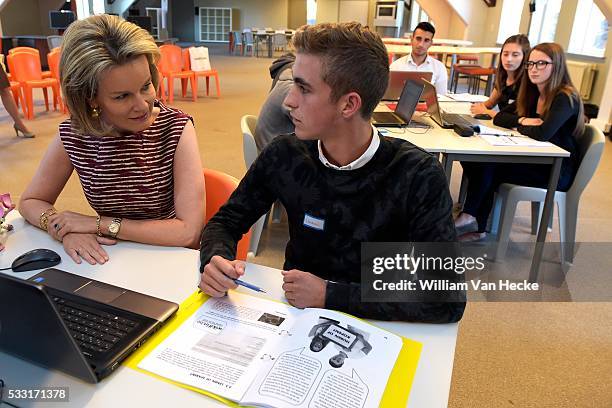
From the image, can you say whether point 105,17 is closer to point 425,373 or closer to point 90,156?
point 90,156

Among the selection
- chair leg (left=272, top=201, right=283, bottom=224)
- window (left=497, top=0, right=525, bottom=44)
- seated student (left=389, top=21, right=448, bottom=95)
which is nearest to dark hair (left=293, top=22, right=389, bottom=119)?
chair leg (left=272, top=201, right=283, bottom=224)

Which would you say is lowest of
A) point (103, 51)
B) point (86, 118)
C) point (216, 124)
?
point (216, 124)

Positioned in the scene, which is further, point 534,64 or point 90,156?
point 534,64

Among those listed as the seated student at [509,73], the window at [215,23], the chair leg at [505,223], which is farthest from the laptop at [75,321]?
the window at [215,23]

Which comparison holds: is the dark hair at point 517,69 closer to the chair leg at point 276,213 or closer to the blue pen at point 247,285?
the chair leg at point 276,213

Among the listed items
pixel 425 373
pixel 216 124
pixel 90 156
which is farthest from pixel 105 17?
pixel 216 124

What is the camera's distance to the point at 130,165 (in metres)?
1.40

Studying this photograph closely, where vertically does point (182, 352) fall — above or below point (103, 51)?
A: below

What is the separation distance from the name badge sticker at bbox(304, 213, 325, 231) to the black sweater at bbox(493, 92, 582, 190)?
6.41 ft

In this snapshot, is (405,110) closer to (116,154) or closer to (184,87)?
(116,154)

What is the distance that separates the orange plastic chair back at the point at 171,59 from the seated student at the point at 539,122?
5.27m

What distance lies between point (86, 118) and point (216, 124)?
4.71m

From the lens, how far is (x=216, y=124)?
594 cm

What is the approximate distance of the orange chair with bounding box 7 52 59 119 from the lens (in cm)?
575
